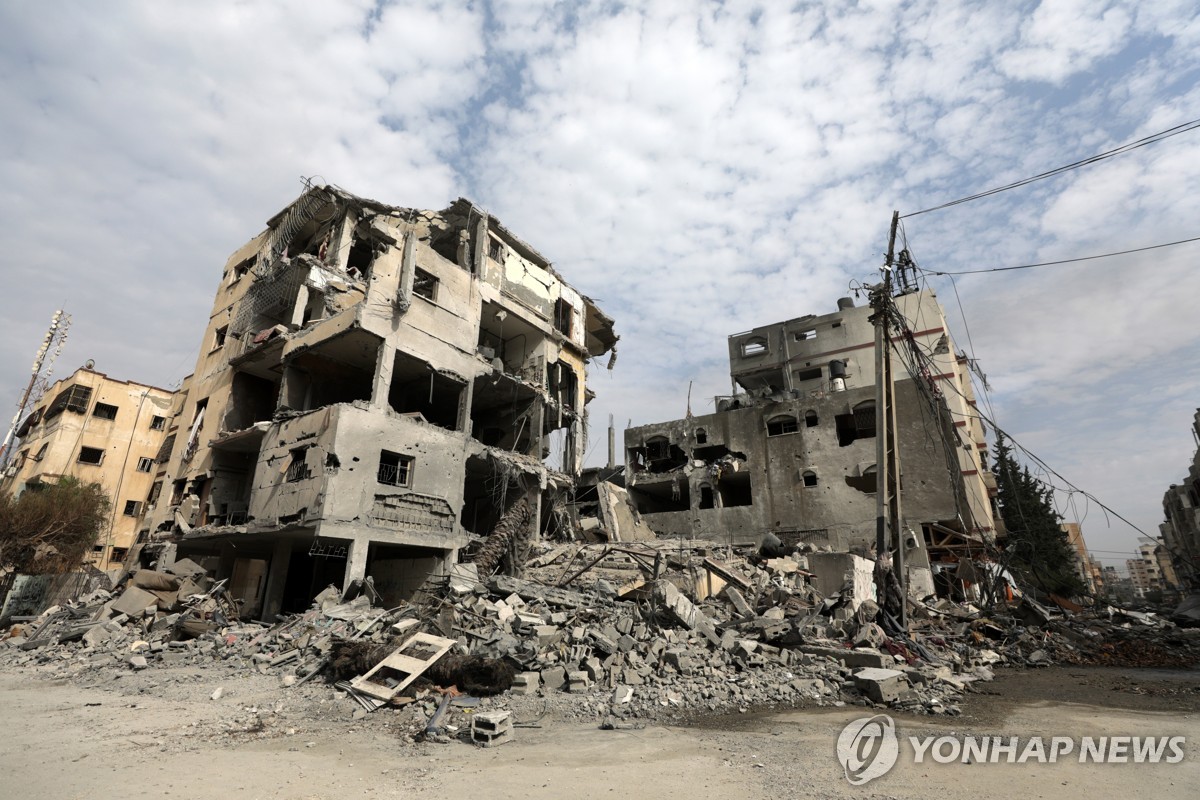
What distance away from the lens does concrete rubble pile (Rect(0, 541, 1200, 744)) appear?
9.05 metres

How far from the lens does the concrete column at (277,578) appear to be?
16.9 meters

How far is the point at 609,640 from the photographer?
1062cm

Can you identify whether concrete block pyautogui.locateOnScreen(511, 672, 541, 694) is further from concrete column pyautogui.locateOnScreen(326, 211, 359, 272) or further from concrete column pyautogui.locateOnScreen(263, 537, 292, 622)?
concrete column pyautogui.locateOnScreen(326, 211, 359, 272)

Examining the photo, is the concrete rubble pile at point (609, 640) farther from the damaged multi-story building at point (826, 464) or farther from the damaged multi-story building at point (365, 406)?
the damaged multi-story building at point (826, 464)

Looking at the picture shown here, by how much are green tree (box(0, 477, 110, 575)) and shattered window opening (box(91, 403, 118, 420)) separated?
8.73 metres

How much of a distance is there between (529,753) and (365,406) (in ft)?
43.0

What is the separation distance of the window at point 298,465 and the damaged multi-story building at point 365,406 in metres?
0.04

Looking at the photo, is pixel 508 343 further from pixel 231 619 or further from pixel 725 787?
pixel 725 787

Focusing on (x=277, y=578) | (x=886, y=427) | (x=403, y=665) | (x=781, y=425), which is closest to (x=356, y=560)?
(x=277, y=578)

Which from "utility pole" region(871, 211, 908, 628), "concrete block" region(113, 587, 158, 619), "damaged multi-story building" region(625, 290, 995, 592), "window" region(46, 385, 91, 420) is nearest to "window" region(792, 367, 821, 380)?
"damaged multi-story building" region(625, 290, 995, 592)

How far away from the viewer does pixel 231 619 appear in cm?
1598

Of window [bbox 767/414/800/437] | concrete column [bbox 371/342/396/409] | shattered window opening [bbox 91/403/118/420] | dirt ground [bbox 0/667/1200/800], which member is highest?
shattered window opening [bbox 91/403/118/420]

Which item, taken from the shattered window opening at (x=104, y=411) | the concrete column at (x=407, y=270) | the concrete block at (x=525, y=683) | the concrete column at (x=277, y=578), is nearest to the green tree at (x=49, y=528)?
the shattered window opening at (x=104, y=411)

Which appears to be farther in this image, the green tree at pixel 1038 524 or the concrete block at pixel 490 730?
the green tree at pixel 1038 524
